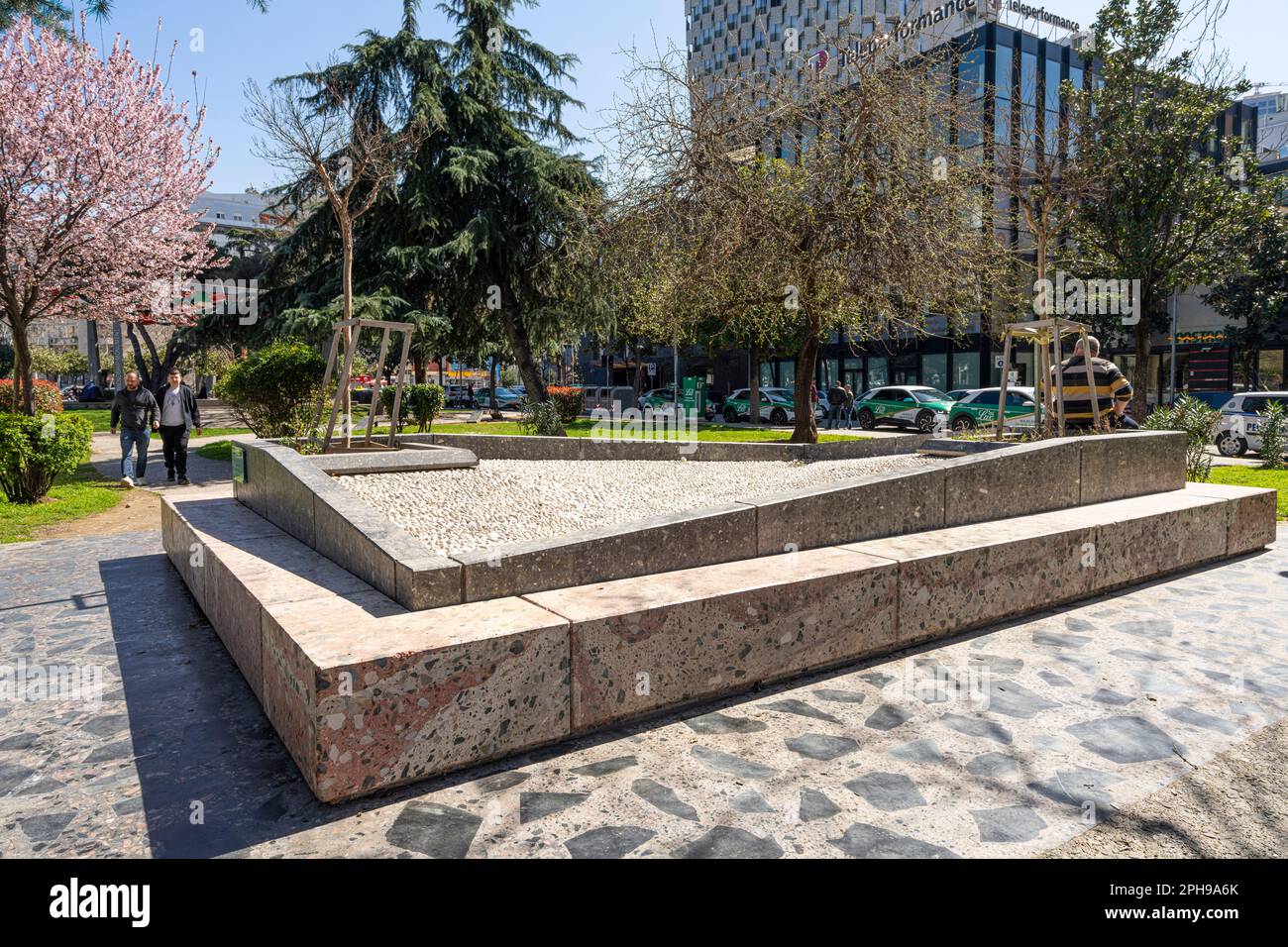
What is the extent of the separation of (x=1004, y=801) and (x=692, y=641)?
1.43 meters

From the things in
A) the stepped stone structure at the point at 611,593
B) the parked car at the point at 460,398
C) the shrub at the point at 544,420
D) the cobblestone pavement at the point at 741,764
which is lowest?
the cobblestone pavement at the point at 741,764

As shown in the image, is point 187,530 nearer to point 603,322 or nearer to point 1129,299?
point 603,322

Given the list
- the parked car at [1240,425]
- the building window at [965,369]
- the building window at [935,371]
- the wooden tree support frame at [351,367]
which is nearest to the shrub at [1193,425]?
the parked car at [1240,425]

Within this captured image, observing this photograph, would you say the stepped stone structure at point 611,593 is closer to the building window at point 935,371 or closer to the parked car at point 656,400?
the parked car at point 656,400

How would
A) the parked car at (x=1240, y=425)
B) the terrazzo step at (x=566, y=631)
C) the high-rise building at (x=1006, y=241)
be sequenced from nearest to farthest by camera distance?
the terrazzo step at (x=566, y=631)
the parked car at (x=1240, y=425)
the high-rise building at (x=1006, y=241)

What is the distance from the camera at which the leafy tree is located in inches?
858

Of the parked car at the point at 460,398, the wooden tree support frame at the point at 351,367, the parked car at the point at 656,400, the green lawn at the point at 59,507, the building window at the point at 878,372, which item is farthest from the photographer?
the parked car at the point at 460,398

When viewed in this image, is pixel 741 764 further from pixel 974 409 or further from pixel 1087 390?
pixel 974 409

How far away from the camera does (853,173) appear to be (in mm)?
12211

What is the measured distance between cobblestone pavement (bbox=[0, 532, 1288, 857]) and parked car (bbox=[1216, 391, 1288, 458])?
17579mm

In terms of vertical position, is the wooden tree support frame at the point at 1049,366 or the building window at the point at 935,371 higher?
the building window at the point at 935,371

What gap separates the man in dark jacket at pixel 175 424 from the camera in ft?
44.1

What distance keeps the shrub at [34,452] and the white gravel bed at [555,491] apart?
619cm

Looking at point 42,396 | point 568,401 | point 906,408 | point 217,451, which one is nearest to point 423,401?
point 217,451
